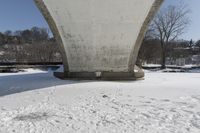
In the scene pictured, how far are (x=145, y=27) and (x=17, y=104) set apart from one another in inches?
275

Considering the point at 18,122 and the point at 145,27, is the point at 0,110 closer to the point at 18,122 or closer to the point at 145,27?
the point at 18,122

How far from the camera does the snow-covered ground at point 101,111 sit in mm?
4582

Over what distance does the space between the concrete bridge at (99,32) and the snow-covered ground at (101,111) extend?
367 cm

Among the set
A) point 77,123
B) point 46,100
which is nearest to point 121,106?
point 77,123

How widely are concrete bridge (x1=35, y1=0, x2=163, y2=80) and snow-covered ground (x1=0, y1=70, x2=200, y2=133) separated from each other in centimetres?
367

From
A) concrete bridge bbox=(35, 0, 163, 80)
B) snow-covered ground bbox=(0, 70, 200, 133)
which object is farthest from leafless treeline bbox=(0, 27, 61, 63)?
snow-covered ground bbox=(0, 70, 200, 133)

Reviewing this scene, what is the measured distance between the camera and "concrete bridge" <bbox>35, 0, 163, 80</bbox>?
10945 millimetres

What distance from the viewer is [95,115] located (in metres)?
5.46

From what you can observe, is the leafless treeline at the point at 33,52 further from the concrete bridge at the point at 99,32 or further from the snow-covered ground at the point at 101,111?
the snow-covered ground at the point at 101,111

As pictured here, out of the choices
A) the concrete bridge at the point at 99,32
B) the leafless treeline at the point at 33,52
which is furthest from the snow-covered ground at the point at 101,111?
the leafless treeline at the point at 33,52

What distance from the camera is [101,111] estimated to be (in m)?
5.82

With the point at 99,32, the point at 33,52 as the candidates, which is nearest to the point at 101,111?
the point at 99,32

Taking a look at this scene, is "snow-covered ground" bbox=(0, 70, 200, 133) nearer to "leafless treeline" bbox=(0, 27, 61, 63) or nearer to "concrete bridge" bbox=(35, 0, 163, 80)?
"concrete bridge" bbox=(35, 0, 163, 80)

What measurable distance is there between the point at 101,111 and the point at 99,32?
20.8ft
